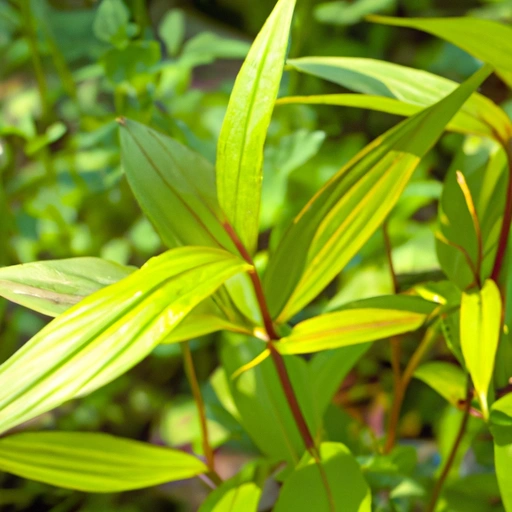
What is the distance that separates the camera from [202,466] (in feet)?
1.78

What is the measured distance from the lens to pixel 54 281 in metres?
0.38

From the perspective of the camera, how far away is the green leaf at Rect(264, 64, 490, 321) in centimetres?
40

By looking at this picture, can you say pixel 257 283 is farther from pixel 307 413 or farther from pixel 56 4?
pixel 56 4

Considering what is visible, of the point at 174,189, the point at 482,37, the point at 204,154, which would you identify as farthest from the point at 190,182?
the point at 204,154

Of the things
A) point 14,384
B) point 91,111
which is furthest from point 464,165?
point 91,111

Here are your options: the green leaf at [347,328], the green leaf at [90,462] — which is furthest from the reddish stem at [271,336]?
the green leaf at [90,462]

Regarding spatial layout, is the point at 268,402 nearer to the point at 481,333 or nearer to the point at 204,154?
the point at 481,333

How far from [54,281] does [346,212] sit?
8.4 inches

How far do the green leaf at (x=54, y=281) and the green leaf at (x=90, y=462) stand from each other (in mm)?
176

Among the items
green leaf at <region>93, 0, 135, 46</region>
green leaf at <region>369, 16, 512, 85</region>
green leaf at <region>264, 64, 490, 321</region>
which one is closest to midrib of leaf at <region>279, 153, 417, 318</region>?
green leaf at <region>264, 64, 490, 321</region>

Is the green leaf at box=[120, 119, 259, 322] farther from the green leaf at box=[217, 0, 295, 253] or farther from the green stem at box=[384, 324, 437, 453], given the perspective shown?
the green stem at box=[384, 324, 437, 453]

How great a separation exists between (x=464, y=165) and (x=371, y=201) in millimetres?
223

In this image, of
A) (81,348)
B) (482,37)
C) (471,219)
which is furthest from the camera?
(471,219)

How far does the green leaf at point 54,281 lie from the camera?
0.36 metres
